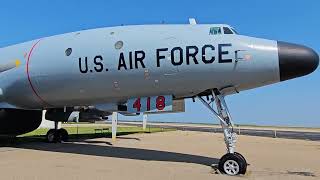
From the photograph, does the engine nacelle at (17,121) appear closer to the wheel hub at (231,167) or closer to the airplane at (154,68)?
the airplane at (154,68)

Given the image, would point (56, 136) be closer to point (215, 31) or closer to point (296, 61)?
point (215, 31)

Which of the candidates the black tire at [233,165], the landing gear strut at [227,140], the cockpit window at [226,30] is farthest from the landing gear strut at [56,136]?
the black tire at [233,165]

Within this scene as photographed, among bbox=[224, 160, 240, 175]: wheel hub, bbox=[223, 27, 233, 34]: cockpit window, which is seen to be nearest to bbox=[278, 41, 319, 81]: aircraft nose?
bbox=[223, 27, 233, 34]: cockpit window

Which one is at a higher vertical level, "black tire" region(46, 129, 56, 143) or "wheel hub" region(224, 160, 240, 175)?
"black tire" region(46, 129, 56, 143)

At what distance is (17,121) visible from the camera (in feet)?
62.6

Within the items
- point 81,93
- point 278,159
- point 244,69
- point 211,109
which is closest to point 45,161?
point 81,93

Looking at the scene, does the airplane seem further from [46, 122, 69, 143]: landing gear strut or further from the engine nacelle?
[46, 122, 69, 143]: landing gear strut

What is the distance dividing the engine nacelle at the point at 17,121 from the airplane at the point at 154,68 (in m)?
1.77

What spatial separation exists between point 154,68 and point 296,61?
4.41 m

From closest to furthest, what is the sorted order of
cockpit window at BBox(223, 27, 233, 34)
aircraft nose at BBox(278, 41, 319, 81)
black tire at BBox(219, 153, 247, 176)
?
black tire at BBox(219, 153, 247, 176)
aircraft nose at BBox(278, 41, 319, 81)
cockpit window at BBox(223, 27, 233, 34)

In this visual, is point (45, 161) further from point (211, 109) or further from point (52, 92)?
point (211, 109)

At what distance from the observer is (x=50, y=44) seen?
53.2ft

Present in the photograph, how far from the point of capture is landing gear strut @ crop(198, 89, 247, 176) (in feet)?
36.8

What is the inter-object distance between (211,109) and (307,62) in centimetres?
325
